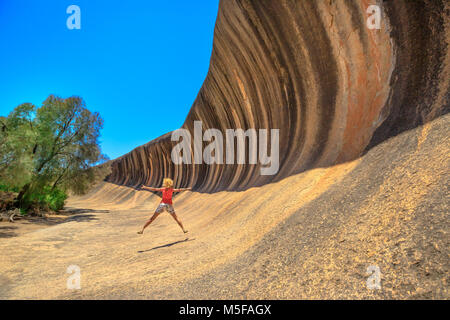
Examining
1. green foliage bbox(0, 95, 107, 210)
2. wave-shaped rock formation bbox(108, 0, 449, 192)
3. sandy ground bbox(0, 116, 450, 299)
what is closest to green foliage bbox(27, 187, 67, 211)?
green foliage bbox(0, 95, 107, 210)

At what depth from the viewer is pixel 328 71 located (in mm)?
4223

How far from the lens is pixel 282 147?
222 inches

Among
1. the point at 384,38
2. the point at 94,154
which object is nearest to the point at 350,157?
the point at 384,38

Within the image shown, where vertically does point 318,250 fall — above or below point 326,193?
below

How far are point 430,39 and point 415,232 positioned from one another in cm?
245

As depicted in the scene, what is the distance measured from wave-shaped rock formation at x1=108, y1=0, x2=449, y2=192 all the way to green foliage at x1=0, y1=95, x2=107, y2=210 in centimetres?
720

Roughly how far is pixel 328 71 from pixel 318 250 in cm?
344

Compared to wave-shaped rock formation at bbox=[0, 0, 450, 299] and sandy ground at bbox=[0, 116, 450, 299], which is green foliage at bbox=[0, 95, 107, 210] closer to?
wave-shaped rock formation at bbox=[0, 0, 450, 299]

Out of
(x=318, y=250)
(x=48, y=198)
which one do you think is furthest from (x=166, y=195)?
(x=48, y=198)

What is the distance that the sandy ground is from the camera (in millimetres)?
1467

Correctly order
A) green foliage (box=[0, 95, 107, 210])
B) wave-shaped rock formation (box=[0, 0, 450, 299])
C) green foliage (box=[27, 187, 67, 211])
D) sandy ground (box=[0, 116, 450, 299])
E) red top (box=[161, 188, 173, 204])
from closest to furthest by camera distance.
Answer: sandy ground (box=[0, 116, 450, 299]) → wave-shaped rock formation (box=[0, 0, 450, 299]) → red top (box=[161, 188, 173, 204]) → green foliage (box=[0, 95, 107, 210]) → green foliage (box=[27, 187, 67, 211])

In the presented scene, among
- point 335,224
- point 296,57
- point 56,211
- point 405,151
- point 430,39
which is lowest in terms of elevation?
point 56,211

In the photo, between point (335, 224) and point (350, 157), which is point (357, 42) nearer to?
point (350, 157)

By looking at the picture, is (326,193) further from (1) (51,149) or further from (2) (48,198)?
(2) (48,198)
